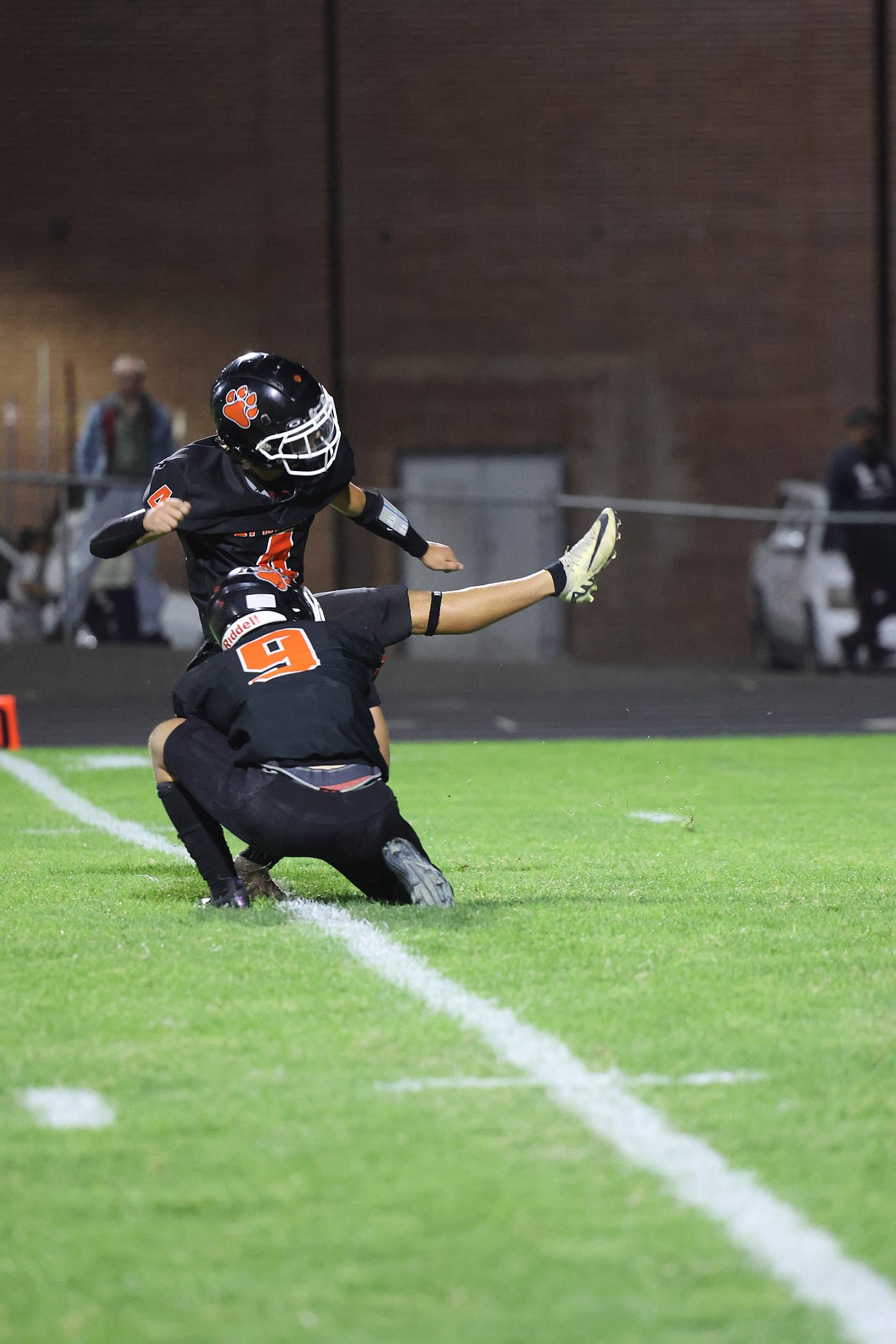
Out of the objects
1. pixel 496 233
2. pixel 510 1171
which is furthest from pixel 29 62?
pixel 510 1171

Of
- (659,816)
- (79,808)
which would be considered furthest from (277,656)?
(79,808)

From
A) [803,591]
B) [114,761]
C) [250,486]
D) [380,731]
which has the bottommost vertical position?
[114,761]

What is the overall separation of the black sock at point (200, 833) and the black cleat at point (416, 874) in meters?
0.52

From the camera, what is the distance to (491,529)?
21.7 metres

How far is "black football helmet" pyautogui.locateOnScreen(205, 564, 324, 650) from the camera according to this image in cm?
565

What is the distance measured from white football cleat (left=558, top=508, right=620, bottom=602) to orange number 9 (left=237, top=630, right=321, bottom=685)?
807 mm

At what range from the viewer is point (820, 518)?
17812mm

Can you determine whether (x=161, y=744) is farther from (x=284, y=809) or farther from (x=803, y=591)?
(x=803, y=591)

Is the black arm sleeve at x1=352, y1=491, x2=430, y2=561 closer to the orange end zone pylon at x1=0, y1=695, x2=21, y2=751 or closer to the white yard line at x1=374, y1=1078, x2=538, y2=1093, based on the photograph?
the white yard line at x1=374, y1=1078, x2=538, y2=1093

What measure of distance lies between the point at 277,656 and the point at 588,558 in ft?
3.42

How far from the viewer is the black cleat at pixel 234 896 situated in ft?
18.3

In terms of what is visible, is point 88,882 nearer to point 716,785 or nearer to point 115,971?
point 115,971

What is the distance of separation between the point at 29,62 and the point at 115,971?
22.5m

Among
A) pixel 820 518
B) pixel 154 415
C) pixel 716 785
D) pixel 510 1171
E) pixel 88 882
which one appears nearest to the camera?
pixel 510 1171
